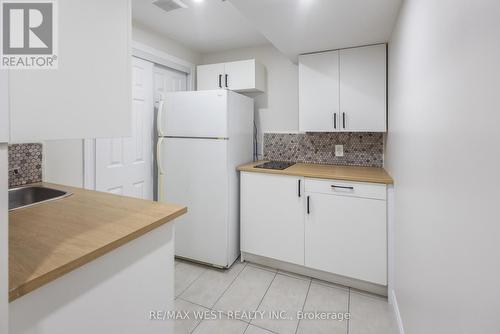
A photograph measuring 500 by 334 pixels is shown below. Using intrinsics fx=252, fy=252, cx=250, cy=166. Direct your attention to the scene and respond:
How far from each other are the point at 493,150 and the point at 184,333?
1.81 meters

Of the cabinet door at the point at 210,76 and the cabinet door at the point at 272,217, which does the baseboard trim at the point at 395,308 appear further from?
the cabinet door at the point at 210,76

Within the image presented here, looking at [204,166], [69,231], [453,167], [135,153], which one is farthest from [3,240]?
[135,153]

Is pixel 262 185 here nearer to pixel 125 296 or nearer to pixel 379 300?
pixel 379 300

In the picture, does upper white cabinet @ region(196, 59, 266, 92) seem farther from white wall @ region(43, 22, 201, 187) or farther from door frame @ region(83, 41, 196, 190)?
white wall @ region(43, 22, 201, 187)

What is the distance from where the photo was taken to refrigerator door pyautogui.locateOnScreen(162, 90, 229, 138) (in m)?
2.29

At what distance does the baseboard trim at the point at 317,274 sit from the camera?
2020mm

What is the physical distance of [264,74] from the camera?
9.77 ft

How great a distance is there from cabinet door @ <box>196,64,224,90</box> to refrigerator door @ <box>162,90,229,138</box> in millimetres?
610

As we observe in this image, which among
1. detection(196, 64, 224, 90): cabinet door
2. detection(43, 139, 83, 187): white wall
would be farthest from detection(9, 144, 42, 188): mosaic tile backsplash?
detection(196, 64, 224, 90): cabinet door

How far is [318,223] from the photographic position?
7.03 feet

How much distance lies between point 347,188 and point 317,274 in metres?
0.82

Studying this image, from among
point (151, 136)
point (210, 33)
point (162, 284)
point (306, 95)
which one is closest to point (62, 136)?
point (162, 284)

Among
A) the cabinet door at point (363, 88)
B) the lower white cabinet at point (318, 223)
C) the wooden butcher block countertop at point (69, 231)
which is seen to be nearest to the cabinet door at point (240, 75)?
the cabinet door at point (363, 88)
